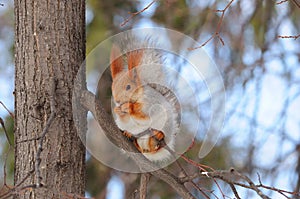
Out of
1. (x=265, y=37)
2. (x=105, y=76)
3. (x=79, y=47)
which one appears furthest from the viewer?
(x=265, y=37)

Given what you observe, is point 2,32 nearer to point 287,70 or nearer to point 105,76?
point 105,76

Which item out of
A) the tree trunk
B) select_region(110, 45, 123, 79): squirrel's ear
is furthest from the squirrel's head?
the tree trunk

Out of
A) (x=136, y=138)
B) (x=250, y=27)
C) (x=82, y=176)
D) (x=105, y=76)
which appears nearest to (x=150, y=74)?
(x=136, y=138)

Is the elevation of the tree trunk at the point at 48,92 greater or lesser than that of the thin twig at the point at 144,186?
greater

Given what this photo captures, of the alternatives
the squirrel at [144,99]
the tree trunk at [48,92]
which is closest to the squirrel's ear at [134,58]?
the squirrel at [144,99]

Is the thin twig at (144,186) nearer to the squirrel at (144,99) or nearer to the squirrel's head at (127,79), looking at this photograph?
the squirrel at (144,99)

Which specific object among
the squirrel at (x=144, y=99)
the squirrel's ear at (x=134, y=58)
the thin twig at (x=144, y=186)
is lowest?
the thin twig at (x=144, y=186)

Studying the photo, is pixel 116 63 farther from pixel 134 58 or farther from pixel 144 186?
pixel 144 186
